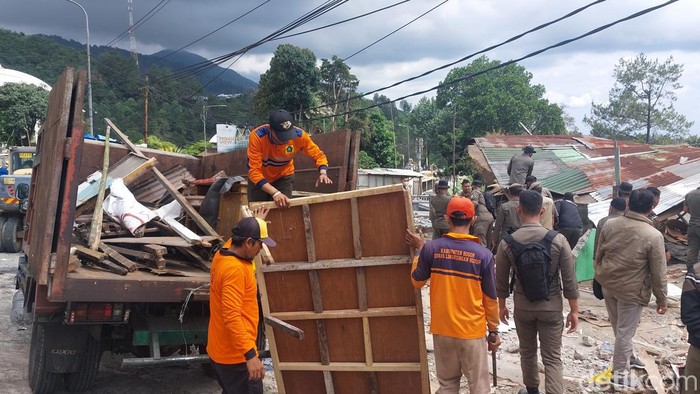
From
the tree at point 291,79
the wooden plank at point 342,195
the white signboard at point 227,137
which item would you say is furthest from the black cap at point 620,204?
the white signboard at point 227,137

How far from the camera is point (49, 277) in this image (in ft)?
10.9

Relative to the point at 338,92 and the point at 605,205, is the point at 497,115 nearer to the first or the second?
the point at 338,92

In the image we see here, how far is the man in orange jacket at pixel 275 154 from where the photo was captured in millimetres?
4715

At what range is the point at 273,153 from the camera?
4.97 m

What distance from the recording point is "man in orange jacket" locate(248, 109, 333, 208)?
4715 mm

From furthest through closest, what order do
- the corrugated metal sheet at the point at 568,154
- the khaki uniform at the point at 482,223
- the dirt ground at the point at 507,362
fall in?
the corrugated metal sheet at the point at 568,154, the khaki uniform at the point at 482,223, the dirt ground at the point at 507,362

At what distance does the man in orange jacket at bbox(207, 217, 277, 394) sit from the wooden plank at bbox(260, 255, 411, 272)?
21.9 inches

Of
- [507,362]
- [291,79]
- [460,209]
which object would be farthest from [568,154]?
[291,79]

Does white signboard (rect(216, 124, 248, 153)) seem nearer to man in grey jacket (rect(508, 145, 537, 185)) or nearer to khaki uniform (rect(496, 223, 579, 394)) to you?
man in grey jacket (rect(508, 145, 537, 185))

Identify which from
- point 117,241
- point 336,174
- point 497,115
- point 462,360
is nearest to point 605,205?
point 336,174

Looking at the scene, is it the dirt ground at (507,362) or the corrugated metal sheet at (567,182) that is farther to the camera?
the corrugated metal sheet at (567,182)

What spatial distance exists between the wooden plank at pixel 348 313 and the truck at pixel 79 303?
665 mm

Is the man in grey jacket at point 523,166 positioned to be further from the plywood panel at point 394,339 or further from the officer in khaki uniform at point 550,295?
the plywood panel at point 394,339

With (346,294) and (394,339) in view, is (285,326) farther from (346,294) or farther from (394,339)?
(394,339)
